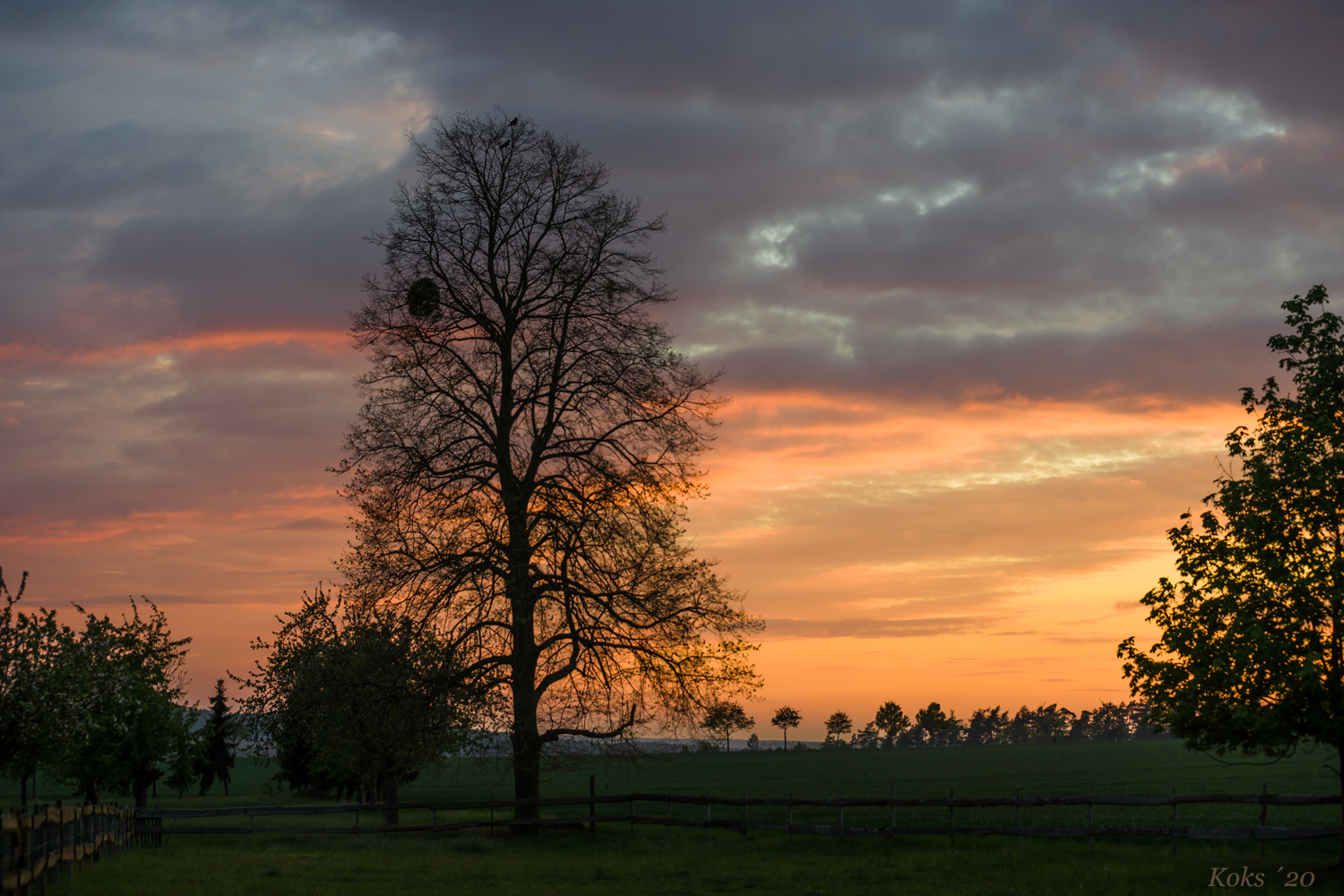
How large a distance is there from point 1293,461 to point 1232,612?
126 inches

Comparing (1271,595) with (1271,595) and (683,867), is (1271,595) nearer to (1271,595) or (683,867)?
(1271,595)

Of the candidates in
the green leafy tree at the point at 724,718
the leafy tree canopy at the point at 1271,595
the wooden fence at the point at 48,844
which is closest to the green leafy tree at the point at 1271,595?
the leafy tree canopy at the point at 1271,595

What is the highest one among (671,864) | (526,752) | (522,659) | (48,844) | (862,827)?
(522,659)

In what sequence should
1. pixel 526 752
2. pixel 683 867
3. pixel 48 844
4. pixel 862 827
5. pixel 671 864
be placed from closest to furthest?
pixel 48 844 < pixel 683 867 < pixel 671 864 < pixel 526 752 < pixel 862 827

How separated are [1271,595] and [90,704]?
27.7 metres

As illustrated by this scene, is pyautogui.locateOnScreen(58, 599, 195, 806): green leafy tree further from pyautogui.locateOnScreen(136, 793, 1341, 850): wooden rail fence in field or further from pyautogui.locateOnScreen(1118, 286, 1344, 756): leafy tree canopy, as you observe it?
pyautogui.locateOnScreen(1118, 286, 1344, 756): leafy tree canopy

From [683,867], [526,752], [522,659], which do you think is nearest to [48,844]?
[522,659]

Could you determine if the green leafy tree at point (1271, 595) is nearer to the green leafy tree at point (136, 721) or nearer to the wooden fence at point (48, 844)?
the wooden fence at point (48, 844)

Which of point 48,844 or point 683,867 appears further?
point 683,867

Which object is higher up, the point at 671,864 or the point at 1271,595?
the point at 1271,595

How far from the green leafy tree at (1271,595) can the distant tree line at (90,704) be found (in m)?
24.6

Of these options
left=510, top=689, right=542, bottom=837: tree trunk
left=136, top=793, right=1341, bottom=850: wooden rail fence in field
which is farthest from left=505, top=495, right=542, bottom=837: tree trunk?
left=136, top=793, right=1341, bottom=850: wooden rail fence in field

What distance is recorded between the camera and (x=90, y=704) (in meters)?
24.8

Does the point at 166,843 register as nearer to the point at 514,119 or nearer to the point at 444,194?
the point at 444,194
